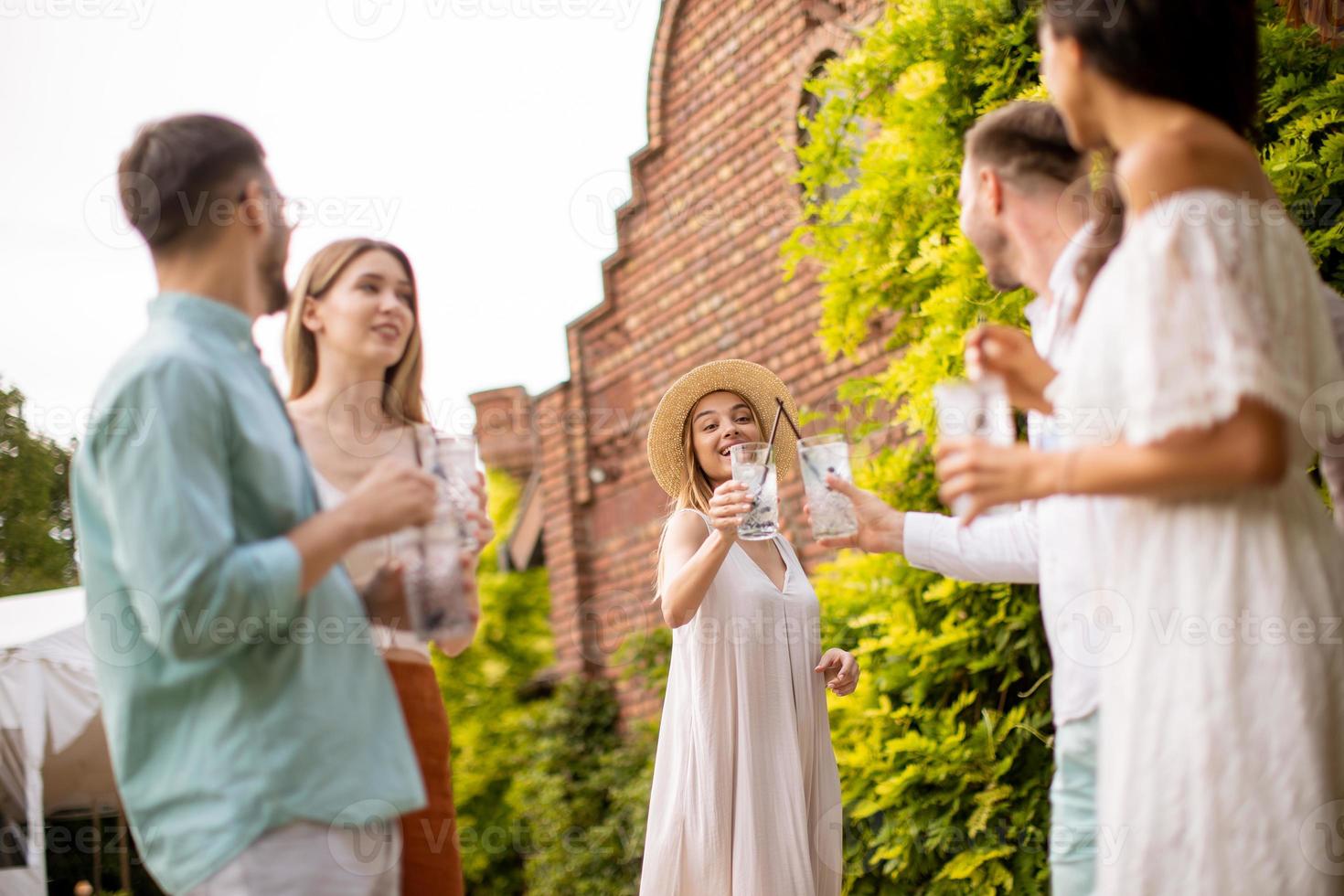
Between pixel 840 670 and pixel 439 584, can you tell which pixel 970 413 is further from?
pixel 840 670

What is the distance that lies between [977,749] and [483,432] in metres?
14.9

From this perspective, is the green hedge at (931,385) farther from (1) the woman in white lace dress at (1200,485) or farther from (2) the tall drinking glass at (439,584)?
(2) the tall drinking glass at (439,584)

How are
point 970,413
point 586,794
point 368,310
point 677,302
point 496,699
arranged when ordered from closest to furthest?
1. point 970,413
2. point 368,310
3. point 677,302
4. point 586,794
5. point 496,699

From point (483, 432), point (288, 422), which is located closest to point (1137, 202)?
point (288, 422)

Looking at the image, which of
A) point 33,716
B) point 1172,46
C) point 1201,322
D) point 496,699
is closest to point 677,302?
point 33,716

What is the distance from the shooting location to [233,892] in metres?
1.51

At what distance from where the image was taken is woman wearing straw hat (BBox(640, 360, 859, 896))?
3195 millimetres

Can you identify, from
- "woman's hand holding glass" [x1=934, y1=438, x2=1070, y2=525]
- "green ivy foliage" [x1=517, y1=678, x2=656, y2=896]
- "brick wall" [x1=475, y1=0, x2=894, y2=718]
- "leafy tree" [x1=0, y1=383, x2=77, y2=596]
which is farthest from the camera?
"leafy tree" [x1=0, y1=383, x2=77, y2=596]

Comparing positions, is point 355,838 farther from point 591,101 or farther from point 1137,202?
point 591,101

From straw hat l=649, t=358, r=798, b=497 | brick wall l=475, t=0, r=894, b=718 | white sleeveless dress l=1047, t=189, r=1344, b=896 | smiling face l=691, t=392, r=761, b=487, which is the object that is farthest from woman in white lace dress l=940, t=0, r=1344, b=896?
brick wall l=475, t=0, r=894, b=718

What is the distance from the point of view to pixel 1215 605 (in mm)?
1530

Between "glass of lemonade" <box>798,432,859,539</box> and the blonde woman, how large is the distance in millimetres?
898

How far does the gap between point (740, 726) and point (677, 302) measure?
5167 millimetres

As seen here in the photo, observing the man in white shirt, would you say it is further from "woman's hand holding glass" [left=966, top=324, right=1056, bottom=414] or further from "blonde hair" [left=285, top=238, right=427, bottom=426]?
"blonde hair" [left=285, top=238, right=427, bottom=426]
